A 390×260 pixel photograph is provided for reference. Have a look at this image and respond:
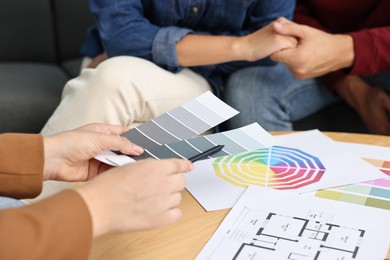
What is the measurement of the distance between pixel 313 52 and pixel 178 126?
513mm

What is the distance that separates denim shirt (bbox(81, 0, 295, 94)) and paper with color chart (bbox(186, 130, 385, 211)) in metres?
0.40

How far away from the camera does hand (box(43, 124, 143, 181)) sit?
0.92 meters

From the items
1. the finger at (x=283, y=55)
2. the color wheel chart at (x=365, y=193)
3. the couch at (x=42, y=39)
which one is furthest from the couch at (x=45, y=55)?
the color wheel chart at (x=365, y=193)

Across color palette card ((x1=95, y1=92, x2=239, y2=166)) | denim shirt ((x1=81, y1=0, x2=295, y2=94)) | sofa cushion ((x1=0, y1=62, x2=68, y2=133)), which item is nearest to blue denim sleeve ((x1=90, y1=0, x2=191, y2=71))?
denim shirt ((x1=81, y1=0, x2=295, y2=94))

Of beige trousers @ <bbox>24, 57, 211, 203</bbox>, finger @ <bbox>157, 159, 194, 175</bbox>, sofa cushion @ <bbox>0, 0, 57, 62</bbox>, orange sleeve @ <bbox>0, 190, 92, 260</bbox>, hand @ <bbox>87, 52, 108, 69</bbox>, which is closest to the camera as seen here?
orange sleeve @ <bbox>0, 190, 92, 260</bbox>

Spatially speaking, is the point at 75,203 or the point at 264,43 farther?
the point at 264,43

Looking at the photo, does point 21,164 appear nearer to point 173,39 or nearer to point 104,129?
point 104,129

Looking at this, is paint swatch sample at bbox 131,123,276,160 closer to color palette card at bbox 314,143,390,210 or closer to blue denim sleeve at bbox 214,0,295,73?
color palette card at bbox 314,143,390,210

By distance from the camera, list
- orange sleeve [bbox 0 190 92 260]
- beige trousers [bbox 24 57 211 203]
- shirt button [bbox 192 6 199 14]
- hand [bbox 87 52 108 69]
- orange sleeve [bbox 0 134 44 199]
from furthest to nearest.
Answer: hand [bbox 87 52 108 69] → shirt button [bbox 192 6 199 14] → beige trousers [bbox 24 57 211 203] → orange sleeve [bbox 0 134 44 199] → orange sleeve [bbox 0 190 92 260]

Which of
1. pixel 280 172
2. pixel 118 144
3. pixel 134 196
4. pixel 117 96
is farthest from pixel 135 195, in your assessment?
pixel 117 96

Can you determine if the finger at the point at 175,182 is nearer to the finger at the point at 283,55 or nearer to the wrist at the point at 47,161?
the wrist at the point at 47,161

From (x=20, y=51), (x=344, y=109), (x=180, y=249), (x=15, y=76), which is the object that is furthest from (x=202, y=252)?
(x=20, y=51)

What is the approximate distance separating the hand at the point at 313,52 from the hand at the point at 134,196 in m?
0.65

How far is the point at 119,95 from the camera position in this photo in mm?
1258
